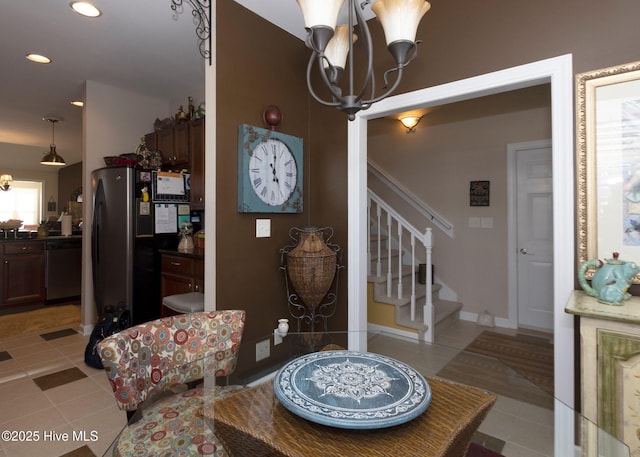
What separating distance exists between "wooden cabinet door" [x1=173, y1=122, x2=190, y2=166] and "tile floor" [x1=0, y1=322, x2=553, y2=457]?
2.03 meters

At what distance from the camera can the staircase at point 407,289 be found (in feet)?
11.2

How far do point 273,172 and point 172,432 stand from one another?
1663 mm

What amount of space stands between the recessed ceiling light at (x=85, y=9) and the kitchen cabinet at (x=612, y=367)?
331 centimetres

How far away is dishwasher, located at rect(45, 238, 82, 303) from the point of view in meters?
4.79

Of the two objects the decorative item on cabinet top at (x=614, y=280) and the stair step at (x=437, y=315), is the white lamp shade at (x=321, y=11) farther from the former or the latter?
the stair step at (x=437, y=315)

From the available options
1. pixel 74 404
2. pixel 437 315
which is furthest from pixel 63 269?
A: pixel 437 315

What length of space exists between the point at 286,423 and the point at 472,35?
2196 millimetres

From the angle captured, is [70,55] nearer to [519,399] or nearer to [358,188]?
[358,188]

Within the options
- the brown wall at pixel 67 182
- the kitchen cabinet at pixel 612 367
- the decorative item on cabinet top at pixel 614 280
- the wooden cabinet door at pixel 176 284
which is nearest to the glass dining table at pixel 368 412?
the kitchen cabinet at pixel 612 367

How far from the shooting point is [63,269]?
490cm

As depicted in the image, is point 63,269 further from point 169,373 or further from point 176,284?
point 169,373

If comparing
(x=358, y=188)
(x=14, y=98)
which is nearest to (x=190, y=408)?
(x=358, y=188)

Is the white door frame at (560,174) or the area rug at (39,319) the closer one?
the white door frame at (560,174)

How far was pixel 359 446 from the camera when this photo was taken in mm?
775
